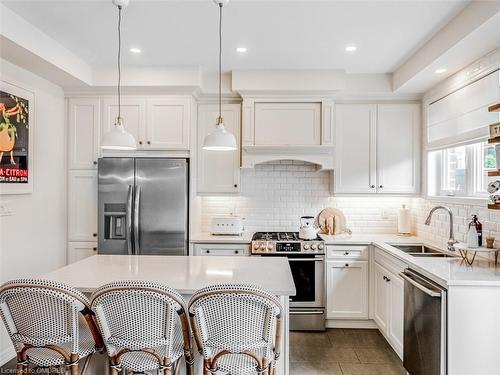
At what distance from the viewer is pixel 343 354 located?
10.2ft

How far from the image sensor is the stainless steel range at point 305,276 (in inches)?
140

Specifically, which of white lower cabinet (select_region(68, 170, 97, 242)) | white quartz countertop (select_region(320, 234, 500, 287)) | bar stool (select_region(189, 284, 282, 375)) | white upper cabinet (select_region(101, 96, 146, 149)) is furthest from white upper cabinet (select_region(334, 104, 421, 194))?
white lower cabinet (select_region(68, 170, 97, 242))

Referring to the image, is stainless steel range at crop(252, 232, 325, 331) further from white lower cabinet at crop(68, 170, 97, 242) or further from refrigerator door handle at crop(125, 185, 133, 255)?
white lower cabinet at crop(68, 170, 97, 242)

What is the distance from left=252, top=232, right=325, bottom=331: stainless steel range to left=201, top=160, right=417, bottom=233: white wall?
2.19 ft

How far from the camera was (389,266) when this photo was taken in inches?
124

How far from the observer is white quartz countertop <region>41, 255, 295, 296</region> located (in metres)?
1.99

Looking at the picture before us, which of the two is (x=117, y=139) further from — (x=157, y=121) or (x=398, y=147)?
(x=398, y=147)

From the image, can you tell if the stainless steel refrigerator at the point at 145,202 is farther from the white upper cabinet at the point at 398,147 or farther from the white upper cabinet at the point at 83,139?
the white upper cabinet at the point at 398,147

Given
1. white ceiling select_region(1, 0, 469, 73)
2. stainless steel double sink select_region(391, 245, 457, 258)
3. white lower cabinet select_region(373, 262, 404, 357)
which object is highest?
white ceiling select_region(1, 0, 469, 73)

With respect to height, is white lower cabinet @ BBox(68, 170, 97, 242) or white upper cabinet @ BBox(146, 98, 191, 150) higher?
white upper cabinet @ BBox(146, 98, 191, 150)

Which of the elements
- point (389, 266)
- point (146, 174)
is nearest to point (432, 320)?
point (389, 266)

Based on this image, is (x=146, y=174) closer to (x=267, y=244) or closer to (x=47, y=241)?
(x=47, y=241)

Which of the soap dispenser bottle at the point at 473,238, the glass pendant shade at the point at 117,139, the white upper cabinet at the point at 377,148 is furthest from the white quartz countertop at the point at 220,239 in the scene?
the soap dispenser bottle at the point at 473,238

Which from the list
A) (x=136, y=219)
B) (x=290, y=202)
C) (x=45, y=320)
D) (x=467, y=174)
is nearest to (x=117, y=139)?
(x=45, y=320)
